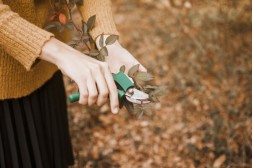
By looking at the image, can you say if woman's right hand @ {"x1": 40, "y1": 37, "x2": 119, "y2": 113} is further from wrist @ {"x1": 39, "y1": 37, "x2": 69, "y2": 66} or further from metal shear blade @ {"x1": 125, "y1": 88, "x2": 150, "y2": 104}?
metal shear blade @ {"x1": 125, "y1": 88, "x2": 150, "y2": 104}

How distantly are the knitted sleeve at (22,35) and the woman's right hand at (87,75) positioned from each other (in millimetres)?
58

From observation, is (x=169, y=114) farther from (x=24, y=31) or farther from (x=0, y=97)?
(x=24, y=31)

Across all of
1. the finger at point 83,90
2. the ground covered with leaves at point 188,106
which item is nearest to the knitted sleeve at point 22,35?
the finger at point 83,90

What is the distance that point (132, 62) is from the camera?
1348 millimetres

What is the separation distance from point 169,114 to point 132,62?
7.22 feet

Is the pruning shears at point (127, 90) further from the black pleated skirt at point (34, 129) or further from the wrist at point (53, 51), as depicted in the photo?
the black pleated skirt at point (34, 129)

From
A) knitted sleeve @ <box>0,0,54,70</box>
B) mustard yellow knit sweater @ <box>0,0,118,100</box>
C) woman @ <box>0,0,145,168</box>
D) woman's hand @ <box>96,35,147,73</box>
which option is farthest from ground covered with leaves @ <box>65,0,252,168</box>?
knitted sleeve @ <box>0,0,54,70</box>

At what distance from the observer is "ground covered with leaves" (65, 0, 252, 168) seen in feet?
9.66

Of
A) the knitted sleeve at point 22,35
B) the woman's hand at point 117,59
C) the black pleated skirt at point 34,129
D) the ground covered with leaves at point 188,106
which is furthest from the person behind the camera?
the ground covered with leaves at point 188,106

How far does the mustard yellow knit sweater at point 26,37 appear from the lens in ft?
3.85

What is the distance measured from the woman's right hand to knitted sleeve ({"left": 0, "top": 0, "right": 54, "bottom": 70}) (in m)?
0.06

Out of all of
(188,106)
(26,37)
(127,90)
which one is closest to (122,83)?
(127,90)

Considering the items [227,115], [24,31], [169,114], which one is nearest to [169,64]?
[169,114]

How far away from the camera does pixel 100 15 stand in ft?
4.70
